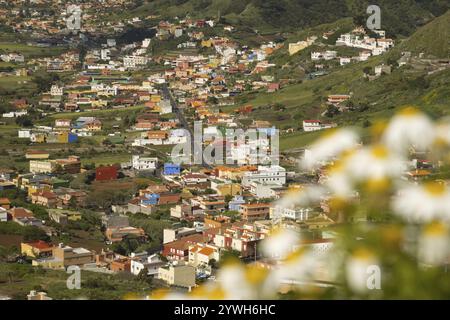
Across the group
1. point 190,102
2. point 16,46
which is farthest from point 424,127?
point 16,46

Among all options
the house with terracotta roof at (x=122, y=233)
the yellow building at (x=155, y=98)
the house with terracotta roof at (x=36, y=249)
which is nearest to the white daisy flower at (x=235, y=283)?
the house with terracotta roof at (x=36, y=249)

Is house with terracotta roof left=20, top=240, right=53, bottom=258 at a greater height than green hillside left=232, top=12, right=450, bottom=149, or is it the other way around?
green hillside left=232, top=12, right=450, bottom=149

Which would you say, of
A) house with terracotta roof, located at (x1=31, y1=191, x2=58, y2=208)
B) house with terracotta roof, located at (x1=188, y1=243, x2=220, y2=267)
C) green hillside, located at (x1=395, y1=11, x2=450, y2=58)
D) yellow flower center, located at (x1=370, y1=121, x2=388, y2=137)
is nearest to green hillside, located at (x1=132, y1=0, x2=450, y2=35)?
green hillside, located at (x1=395, y1=11, x2=450, y2=58)

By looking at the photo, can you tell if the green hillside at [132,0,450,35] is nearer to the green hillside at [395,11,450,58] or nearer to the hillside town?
the hillside town

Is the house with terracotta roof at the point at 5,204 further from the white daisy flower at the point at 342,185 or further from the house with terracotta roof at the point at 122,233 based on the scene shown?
the white daisy flower at the point at 342,185

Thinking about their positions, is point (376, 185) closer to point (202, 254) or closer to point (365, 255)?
point (365, 255)

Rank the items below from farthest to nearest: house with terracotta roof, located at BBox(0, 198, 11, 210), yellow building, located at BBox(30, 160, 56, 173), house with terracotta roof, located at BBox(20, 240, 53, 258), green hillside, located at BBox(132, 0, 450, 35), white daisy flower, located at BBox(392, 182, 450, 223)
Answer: green hillside, located at BBox(132, 0, 450, 35) → yellow building, located at BBox(30, 160, 56, 173) → house with terracotta roof, located at BBox(0, 198, 11, 210) → house with terracotta roof, located at BBox(20, 240, 53, 258) → white daisy flower, located at BBox(392, 182, 450, 223)
